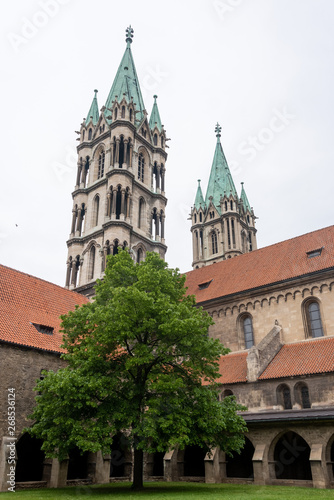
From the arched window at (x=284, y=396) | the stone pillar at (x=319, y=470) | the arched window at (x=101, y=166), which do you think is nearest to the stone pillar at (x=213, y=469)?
the arched window at (x=284, y=396)

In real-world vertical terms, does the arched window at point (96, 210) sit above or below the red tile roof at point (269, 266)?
above

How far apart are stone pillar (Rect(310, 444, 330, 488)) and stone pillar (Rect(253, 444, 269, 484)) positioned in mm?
2446

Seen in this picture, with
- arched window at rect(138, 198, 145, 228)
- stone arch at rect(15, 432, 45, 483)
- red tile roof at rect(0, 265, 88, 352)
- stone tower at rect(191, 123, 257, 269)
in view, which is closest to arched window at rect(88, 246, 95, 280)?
arched window at rect(138, 198, 145, 228)

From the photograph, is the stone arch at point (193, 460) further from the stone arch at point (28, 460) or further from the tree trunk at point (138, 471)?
the stone arch at point (28, 460)

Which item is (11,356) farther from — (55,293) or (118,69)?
(118,69)

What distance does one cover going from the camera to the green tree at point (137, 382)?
631 inches

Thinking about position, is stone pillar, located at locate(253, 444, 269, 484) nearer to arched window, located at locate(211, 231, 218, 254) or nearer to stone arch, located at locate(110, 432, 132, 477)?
stone arch, located at locate(110, 432, 132, 477)

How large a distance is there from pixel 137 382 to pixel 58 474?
21.5 ft

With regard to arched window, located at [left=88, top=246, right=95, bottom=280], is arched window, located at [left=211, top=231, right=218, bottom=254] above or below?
above

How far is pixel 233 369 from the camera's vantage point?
26047 millimetres

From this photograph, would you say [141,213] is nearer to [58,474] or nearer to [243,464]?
[243,464]

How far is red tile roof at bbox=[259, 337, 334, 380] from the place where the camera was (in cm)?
2214

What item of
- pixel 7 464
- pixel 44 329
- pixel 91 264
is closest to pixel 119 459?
pixel 7 464

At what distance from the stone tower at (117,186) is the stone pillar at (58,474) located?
64.0 ft
